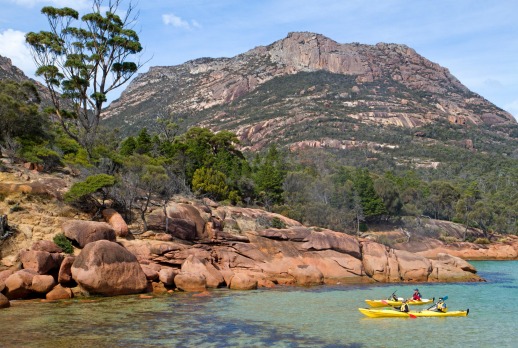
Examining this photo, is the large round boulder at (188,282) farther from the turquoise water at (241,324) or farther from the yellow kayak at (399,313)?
the yellow kayak at (399,313)

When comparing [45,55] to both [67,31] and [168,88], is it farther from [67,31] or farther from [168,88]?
[168,88]

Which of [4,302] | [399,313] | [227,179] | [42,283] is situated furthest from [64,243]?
→ [227,179]

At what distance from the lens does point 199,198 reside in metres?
43.9

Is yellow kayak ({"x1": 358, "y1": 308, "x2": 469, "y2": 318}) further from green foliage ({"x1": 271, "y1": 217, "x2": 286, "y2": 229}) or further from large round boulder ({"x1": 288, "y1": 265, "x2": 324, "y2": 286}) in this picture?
green foliage ({"x1": 271, "y1": 217, "x2": 286, "y2": 229})

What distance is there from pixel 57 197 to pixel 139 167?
916 cm

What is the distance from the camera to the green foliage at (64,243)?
26172 millimetres

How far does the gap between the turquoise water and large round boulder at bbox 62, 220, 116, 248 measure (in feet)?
16.4

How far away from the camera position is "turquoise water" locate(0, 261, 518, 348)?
54.2ft

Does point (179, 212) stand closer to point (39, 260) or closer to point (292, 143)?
point (39, 260)

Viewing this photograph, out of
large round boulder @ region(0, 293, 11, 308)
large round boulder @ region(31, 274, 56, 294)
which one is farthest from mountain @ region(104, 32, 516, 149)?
large round boulder @ region(0, 293, 11, 308)

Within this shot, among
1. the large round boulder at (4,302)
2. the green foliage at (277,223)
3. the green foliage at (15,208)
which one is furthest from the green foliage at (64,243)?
the green foliage at (277,223)

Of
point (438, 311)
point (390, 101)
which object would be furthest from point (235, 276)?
point (390, 101)

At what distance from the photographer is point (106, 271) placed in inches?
939

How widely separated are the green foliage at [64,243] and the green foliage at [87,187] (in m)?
4.32
